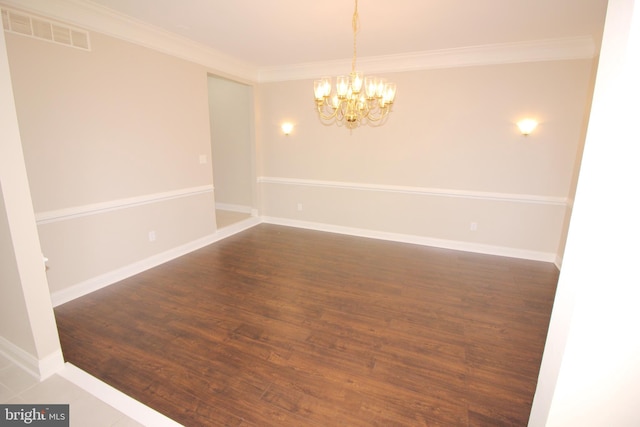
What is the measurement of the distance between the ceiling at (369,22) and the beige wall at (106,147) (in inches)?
24.1

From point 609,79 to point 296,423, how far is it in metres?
2.03

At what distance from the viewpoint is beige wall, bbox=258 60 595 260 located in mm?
3707

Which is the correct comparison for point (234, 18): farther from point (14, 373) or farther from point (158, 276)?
point (14, 373)

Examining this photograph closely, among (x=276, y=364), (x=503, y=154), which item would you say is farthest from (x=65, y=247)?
(x=503, y=154)

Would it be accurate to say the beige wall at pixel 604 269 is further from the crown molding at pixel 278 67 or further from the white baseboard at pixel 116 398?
the crown molding at pixel 278 67

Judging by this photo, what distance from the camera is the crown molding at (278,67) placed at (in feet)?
8.81

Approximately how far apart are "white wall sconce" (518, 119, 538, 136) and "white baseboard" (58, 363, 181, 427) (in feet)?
15.3

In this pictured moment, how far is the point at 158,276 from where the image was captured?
11.2 feet

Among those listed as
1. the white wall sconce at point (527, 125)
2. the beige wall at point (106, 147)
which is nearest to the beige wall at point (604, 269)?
the white wall sconce at point (527, 125)

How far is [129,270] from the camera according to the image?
341 cm

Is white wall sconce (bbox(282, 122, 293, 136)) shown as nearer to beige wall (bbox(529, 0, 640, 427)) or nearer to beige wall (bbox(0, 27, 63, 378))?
beige wall (bbox(0, 27, 63, 378))

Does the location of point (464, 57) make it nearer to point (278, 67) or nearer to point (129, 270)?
point (278, 67)

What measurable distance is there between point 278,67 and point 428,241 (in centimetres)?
382

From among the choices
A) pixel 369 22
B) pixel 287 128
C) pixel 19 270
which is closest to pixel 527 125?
pixel 369 22
